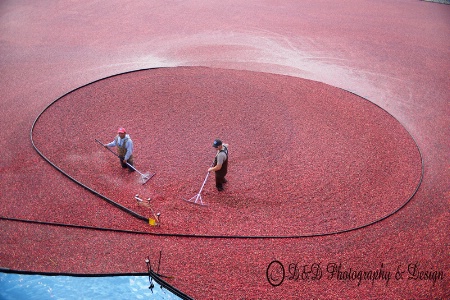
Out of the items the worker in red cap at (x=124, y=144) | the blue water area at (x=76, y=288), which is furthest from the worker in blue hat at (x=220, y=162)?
the blue water area at (x=76, y=288)

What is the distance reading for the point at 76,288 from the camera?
6145 mm

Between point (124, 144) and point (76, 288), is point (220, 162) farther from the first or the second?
point (76, 288)

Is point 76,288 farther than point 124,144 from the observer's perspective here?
No

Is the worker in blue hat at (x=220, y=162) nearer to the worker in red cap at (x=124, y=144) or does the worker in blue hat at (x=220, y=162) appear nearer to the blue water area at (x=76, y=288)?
the worker in red cap at (x=124, y=144)

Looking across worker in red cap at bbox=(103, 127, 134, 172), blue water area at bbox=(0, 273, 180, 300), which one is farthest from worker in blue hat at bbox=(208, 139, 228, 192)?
blue water area at bbox=(0, 273, 180, 300)

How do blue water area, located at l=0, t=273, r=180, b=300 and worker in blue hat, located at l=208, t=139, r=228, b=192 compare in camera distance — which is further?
worker in blue hat, located at l=208, t=139, r=228, b=192

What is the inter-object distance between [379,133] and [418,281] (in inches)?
192

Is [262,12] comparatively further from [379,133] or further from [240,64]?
[379,133]

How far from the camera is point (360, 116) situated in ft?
35.6

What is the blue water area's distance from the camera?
6.11 meters

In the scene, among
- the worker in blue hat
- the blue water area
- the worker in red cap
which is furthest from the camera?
the worker in red cap

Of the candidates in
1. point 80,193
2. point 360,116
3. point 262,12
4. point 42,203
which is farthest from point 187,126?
point 262,12

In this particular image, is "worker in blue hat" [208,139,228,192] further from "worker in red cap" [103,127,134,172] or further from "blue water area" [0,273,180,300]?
"blue water area" [0,273,180,300]

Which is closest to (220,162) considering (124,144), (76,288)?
(124,144)
